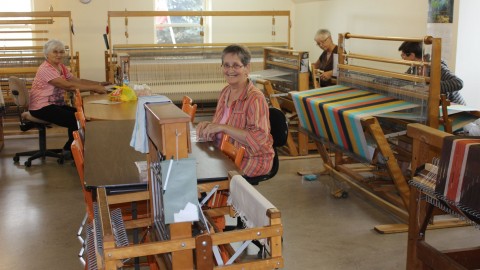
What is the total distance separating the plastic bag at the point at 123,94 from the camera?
5094 millimetres

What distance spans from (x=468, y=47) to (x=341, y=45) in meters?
1.47

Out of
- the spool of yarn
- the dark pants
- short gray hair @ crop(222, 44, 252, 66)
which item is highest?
short gray hair @ crop(222, 44, 252, 66)

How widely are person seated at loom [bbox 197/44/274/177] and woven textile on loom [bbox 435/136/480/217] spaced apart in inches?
42.3

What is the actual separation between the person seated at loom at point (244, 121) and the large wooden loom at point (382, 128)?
869 mm

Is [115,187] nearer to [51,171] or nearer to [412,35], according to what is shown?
[51,171]

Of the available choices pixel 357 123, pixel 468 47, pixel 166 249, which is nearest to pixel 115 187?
pixel 166 249

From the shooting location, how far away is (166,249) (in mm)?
1666

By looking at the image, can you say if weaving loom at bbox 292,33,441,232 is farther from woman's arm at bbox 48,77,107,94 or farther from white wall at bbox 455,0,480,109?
woman's arm at bbox 48,77,107,94

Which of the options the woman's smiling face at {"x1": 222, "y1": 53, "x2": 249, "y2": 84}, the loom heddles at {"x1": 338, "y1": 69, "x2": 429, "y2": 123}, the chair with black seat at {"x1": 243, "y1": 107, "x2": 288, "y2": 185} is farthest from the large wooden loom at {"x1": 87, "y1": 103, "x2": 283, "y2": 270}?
the loom heddles at {"x1": 338, "y1": 69, "x2": 429, "y2": 123}

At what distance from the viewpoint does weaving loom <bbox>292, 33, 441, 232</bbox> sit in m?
3.77

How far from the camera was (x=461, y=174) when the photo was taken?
2.22 m

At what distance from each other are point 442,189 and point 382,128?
6.50ft

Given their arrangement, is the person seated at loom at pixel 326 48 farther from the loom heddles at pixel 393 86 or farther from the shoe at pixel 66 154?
the shoe at pixel 66 154

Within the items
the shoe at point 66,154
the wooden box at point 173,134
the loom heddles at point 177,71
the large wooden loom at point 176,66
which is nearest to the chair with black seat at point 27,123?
the shoe at point 66,154
